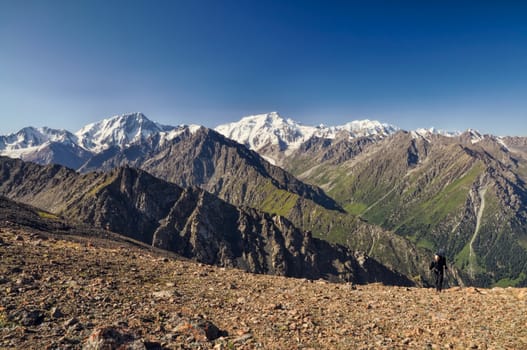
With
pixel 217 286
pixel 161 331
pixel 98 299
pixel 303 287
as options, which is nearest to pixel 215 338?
pixel 161 331

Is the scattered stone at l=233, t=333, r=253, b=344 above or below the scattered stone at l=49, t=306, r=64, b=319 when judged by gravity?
above

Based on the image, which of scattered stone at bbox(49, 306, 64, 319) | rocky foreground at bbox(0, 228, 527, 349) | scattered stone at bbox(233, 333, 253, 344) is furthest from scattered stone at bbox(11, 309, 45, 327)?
scattered stone at bbox(233, 333, 253, 344)

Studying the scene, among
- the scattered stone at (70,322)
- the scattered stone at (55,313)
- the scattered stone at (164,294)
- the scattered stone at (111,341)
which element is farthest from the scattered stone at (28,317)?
the scattered stone at (164,294)

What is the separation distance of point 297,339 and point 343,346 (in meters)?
1.94

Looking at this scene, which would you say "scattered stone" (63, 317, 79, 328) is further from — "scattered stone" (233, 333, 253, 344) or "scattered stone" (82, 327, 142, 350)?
"scattered stone" (233, 333, 253, 344)

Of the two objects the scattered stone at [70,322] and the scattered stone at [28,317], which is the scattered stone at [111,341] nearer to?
the scattered stone at [70,322]

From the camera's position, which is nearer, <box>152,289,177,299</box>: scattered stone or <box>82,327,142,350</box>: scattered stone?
<box>82,327,142,350</box>: scattered stone

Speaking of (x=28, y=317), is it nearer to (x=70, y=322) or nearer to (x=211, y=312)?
(x=70, y=322)

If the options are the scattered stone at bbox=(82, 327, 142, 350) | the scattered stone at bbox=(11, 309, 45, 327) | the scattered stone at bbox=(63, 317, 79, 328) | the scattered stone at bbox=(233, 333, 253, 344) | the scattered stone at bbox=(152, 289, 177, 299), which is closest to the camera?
the scattered stone at bbox=(82, 327, 142, 350)

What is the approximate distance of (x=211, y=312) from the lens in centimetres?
1645

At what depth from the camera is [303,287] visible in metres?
24.2

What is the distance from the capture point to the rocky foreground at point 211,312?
12719mm

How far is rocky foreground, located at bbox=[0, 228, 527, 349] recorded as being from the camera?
12.7 meters

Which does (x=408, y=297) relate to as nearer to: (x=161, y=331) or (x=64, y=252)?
(x=161, y=331)
